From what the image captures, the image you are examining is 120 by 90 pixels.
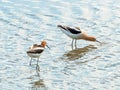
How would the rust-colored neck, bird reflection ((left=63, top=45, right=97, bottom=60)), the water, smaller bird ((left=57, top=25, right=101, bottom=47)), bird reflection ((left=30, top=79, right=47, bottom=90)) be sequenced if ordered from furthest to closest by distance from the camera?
the rust-colored neck, smaller bird ((left=57, top=25, right=101, bottom=47)), bird reflection ((left=63, top=45, right=97, bottom=60)), the water, bird reflection ((left=30, top=79, right=47, bottom=90))

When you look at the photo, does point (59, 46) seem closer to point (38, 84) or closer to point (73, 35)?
point (73, 35)

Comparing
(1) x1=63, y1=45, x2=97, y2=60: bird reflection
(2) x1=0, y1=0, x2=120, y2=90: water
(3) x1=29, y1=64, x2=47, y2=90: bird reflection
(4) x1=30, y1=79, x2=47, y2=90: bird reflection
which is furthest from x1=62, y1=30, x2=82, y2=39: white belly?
(4) x1=30, y1=79, x2=47, y2=90: bird reflection

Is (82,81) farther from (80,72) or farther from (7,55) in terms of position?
(7,55)

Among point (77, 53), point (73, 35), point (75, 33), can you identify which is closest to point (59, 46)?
point (77, 53)

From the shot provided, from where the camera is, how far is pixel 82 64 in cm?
1498

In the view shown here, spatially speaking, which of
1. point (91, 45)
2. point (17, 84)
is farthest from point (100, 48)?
point (17, 84)

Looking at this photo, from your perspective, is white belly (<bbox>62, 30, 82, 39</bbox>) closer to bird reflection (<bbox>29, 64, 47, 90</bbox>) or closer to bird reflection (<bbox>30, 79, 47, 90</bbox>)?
bird reflection (<bbox>29, 64, 47, 90</bbox>)

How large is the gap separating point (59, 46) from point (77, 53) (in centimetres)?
57

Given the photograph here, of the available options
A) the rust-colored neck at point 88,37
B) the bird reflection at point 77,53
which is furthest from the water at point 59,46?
the rust-colored neck at point 88,37

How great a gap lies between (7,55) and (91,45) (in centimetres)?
315

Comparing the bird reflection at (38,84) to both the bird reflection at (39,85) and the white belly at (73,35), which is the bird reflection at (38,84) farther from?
the white belly at (73,35)

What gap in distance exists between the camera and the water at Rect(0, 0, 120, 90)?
530 inches

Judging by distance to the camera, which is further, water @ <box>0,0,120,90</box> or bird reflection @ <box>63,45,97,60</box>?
bird reflection @ <box>63,45,97,60</box>

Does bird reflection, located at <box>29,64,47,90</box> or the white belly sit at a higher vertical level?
the white belly
